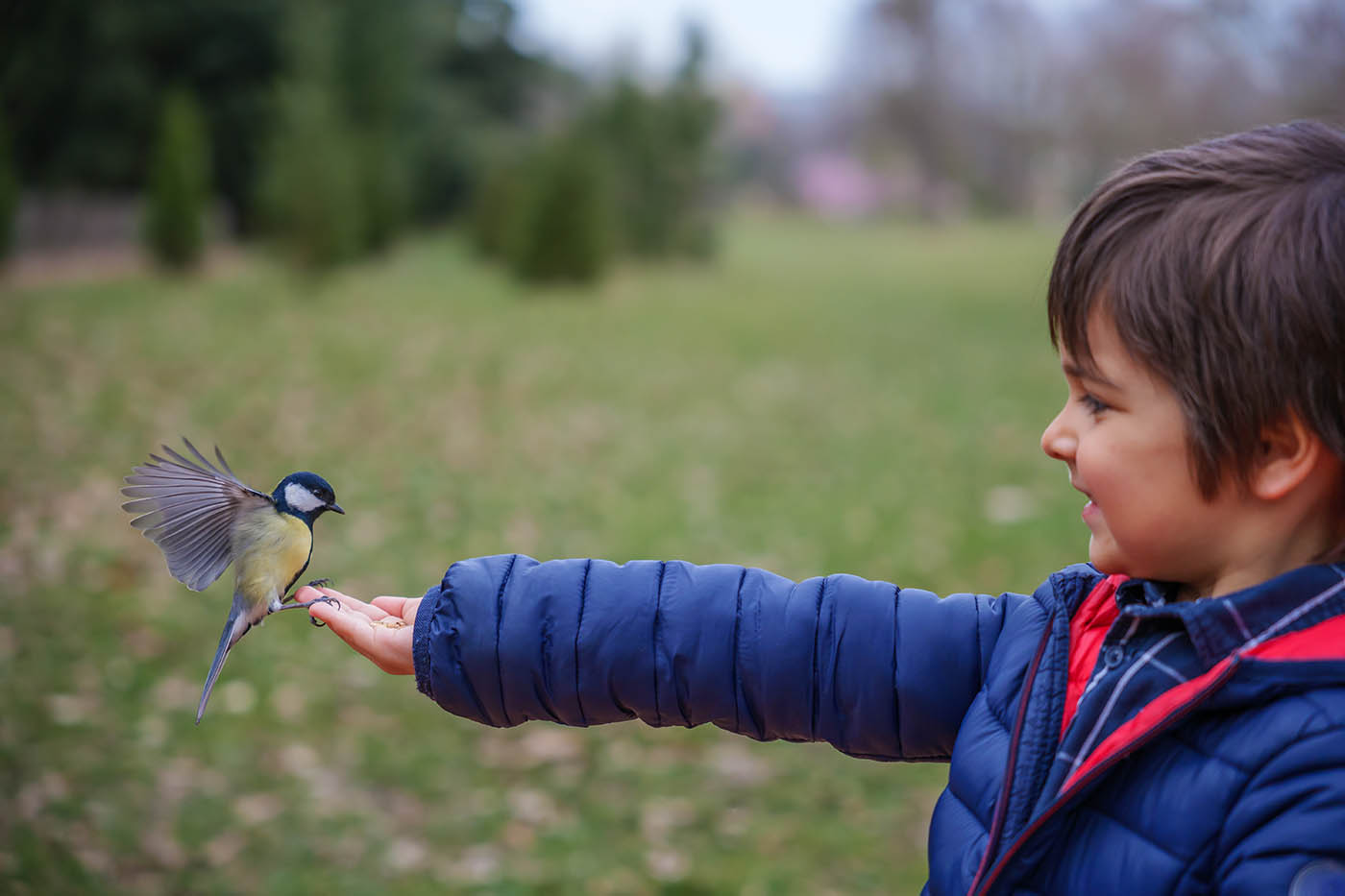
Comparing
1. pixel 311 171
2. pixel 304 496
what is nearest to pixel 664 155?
pixel 311 171

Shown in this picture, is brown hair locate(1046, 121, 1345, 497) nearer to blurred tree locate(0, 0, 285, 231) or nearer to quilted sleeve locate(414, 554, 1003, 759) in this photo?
quilted sleeve locate(414, 554, 1003, 759)

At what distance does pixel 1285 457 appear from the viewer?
1.12 meters

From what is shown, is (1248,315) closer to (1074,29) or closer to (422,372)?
(422,372)

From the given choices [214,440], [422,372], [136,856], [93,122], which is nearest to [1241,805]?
[136,856]

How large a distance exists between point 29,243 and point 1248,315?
1870cm

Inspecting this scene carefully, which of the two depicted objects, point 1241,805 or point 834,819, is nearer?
point 1241,805

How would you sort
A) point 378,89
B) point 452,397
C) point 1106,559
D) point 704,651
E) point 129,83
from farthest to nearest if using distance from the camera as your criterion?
point 378,89 → point 129,83 → point 452,397 → point 704,651 → point 1106,559

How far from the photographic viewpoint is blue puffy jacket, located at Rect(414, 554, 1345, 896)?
1.06 meters

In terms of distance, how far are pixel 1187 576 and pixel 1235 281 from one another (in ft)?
1.04

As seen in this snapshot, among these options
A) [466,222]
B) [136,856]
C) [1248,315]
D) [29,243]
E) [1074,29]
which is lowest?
[136,856]

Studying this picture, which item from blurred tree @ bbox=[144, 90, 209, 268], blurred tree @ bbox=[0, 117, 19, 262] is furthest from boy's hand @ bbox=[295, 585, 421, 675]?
blurred tree @ bbox=[144, 90, 209, 268]

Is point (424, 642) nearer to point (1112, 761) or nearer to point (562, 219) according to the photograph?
point (1112, 761)

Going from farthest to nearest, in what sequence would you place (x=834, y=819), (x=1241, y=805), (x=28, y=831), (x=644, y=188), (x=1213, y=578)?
1. (x=644, y=188)
2. (x=834, y=819)
3. (x=28, y=831)
4. (x=1213, y=578)
5. (x=1241, y=805)

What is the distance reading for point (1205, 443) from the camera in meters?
1.13
